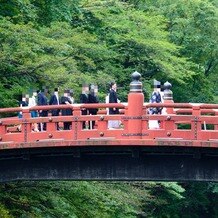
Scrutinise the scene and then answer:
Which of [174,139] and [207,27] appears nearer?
[174,139]

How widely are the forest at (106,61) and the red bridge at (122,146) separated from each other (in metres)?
3.85

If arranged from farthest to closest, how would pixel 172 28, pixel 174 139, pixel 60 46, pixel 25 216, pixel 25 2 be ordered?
pixel 172 28 → pixel 25 2 → pixel 60 46 → pixel 25 216 → pixel 174 139

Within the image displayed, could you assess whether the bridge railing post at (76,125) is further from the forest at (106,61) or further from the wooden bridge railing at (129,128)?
the forest at (106,61)

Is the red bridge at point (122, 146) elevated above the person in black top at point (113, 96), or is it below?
below

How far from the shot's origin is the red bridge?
29469 millimetres

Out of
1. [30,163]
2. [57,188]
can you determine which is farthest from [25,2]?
[30,163]

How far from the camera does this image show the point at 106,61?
48.2 m

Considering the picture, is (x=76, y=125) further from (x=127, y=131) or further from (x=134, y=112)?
(x=134, y=112)

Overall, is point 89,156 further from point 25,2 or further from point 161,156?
point 25,2

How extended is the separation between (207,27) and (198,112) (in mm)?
30378

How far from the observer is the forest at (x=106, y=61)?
36.9 m

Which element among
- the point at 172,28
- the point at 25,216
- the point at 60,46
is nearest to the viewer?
the point at 25,216

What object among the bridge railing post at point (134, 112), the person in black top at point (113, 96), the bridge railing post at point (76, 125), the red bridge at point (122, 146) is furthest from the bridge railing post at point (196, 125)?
the bridge railing post at point (76, 125)

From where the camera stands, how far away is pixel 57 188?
3731cm
